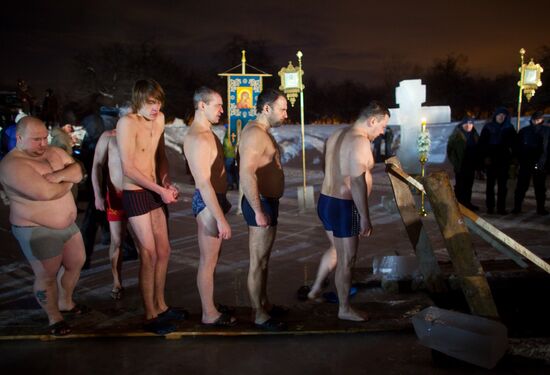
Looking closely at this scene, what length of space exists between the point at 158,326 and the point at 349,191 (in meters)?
1.86

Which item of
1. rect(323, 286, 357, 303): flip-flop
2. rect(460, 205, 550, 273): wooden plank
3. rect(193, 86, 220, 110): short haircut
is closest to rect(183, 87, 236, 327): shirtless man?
rect(193, 86, 220, 110): short haircut

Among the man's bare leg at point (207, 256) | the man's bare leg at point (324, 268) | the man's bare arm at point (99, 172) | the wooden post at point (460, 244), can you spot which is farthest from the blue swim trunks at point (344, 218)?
the man's bare arm at point (99, 172)

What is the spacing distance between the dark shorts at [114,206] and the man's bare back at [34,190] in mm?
787

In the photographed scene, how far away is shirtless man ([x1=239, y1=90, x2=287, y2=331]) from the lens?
12.0 ft

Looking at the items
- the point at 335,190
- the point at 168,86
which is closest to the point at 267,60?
the point at 168,86

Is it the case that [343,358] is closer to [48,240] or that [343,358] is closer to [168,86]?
[48,240]

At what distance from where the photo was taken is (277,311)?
4258 millimetres

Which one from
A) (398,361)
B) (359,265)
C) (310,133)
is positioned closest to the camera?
(398,361)

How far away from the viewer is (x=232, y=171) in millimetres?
12633

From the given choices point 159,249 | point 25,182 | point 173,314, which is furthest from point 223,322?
point 25,182

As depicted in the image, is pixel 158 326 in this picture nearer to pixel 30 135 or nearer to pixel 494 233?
pixel 30 135

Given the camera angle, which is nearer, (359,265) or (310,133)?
(359,265)

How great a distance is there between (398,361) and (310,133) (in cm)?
1729

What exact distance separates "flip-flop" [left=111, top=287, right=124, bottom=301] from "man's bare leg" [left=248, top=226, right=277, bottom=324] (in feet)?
5.16
